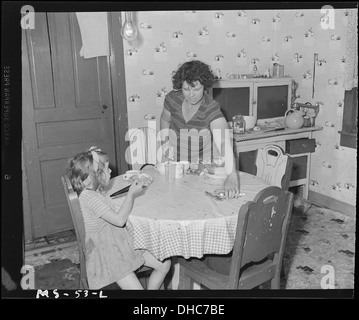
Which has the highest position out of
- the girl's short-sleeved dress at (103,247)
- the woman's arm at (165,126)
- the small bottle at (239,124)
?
the woman's arm at (165,126)

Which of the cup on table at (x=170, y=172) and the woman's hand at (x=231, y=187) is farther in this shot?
the cup on table at (x=170, y=172)

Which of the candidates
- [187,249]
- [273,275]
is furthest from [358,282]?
[187,249]

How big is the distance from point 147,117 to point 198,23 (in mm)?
783

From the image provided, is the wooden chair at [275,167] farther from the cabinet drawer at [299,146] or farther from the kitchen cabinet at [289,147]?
the cabinet drawer at [299,146]

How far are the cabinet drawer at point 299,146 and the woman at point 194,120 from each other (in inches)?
42.5

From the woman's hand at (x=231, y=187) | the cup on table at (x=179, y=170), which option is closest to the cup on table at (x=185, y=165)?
the cup on table at (x=179, y=170)

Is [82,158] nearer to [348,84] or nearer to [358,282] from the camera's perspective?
[358,282]

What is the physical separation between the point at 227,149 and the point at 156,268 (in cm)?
68

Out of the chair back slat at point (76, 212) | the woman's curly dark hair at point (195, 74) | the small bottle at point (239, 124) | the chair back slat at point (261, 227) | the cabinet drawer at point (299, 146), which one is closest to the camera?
the chair back slat at point (261, 227)

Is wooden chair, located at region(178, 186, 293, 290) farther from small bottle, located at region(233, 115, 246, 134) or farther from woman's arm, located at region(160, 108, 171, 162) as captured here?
small bottle, located at region(233, 115, 246, 134)

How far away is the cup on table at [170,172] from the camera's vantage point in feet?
6.23

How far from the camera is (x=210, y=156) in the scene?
7.17ft

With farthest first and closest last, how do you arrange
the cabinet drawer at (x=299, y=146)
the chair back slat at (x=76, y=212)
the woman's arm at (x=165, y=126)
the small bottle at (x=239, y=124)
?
the cabinet drawer at (x=299, y=146) < the small bottle at (x=239, y=124) < the woman's arm at (x=165, y=126) < the chair back slat at (x=76, y=212)

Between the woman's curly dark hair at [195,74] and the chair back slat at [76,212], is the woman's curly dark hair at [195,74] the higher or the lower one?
Answer: the higher one
